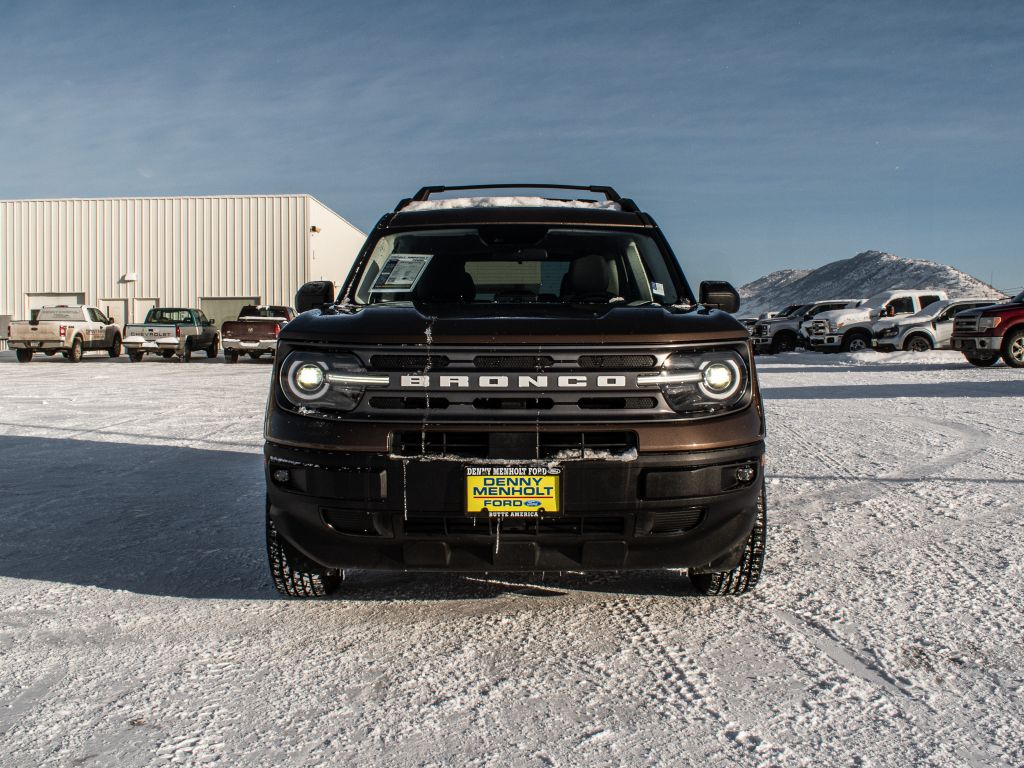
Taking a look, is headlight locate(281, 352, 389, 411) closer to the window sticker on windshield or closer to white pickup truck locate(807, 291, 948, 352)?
the window sticker on windshield

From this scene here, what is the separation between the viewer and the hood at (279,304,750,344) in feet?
10.5

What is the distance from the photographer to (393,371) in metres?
3.20

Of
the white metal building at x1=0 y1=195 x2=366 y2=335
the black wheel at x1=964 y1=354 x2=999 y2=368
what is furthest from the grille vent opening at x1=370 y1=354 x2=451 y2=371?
the white metal building at x1=0 y1=195 x2=366 y2=335

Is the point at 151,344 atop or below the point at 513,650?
atop

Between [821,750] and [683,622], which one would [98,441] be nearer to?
[683,622]

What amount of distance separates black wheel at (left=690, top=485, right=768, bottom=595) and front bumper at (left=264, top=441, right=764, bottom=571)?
0.31 metres

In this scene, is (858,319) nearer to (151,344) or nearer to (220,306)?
(151,344)

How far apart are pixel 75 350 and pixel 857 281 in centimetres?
13658

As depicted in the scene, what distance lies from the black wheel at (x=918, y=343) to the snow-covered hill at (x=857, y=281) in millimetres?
81038

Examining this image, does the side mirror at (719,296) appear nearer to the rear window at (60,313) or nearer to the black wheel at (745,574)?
the black wheel at (745,574)

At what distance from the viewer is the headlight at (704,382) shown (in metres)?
3.21

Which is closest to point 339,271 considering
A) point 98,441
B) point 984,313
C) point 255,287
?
point 255,287

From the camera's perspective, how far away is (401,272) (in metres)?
4.51

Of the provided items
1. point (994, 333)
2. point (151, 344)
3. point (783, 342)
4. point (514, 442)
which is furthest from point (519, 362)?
point (783, 342)
